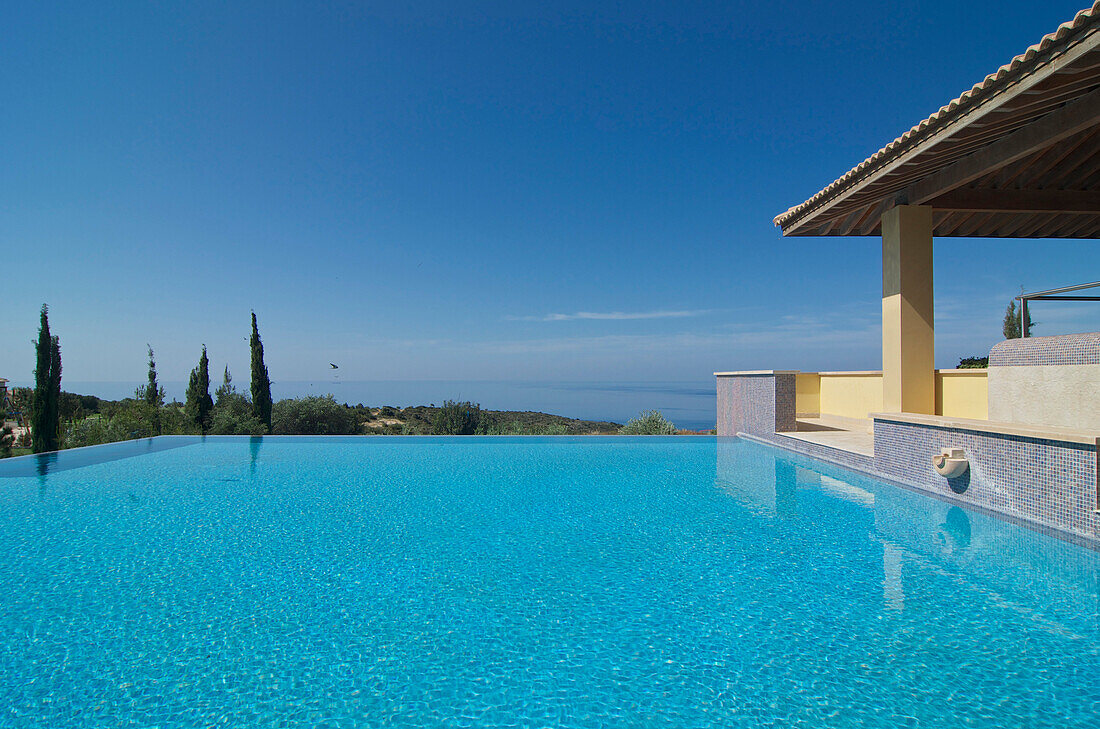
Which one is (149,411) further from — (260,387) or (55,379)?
(260,387)

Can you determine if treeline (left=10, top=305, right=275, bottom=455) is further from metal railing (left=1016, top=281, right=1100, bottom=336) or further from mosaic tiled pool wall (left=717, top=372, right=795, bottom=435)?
metal railing (left=1016, top=281, right=1100, bottom=336)

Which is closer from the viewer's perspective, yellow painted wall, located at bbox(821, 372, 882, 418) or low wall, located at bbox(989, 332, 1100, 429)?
low wall, located at bbox(989, 332, 1100, 429)

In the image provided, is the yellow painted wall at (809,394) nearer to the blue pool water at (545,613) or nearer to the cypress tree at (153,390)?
the blue pool water at (545,613)

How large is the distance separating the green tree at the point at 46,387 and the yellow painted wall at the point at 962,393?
16298 mm

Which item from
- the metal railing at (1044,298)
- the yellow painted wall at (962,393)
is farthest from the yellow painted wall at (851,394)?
the metal railing at (1044,298)

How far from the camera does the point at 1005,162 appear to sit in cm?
489

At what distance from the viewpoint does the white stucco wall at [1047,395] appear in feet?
14.1

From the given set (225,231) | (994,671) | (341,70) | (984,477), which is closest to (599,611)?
(994,671)

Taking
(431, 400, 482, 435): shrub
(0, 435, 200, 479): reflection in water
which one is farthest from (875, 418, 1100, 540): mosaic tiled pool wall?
(0, 435, 200, 479): reflection in water

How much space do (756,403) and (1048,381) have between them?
4862 mm

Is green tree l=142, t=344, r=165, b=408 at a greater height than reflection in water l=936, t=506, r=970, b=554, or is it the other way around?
green tree l=142, t=344, r=165, b=408

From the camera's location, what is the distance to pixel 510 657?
242 centimetres

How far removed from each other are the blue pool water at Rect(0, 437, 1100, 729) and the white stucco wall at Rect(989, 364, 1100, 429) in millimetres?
1122

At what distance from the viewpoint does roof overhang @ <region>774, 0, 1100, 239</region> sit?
3.58 m
